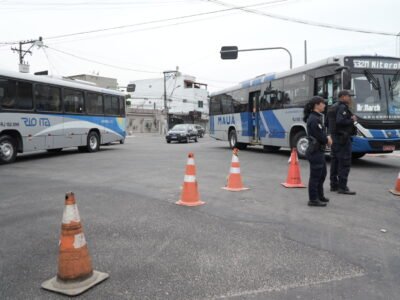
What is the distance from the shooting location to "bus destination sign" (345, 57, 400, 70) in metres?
11.1

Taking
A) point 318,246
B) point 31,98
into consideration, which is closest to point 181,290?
point 318,246

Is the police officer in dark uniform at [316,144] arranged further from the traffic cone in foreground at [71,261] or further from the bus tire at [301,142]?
the bus tire at [301,142]

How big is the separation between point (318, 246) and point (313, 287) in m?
1.09

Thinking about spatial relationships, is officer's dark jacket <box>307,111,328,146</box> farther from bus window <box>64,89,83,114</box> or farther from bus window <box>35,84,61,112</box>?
bus window <box>64,89,83,114</box>

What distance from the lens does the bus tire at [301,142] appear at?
13.2 metres

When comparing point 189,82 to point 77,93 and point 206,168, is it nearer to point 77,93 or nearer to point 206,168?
point 77,93

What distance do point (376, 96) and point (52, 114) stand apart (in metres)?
11.8

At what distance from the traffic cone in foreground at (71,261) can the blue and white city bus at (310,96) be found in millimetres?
9410

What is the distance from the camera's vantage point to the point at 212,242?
4.40 metres

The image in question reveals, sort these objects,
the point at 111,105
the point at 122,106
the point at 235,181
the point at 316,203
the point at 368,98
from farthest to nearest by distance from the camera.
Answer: the point at 122,106 < the point at 111,105 < the point at 368,98 < the point at 235,181 < the point at 316,203

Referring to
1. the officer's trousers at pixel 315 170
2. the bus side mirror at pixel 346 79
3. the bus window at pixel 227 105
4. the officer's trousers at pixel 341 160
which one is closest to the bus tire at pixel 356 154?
the bus side mirror at pixel 346 79

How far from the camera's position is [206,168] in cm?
1138

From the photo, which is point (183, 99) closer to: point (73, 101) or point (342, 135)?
point (73, 101)

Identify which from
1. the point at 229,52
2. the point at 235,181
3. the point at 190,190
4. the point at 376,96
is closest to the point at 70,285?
the point at 190,190
